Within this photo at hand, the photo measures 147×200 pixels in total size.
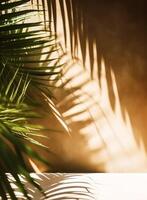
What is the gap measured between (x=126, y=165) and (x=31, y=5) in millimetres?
1413

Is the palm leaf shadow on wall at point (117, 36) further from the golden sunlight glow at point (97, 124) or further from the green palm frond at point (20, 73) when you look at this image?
the green palm frond at point (20, 73)

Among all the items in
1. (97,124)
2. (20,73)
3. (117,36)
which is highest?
(117,36)

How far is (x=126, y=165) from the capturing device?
2.45m

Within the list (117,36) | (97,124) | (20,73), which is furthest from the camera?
(97,124)

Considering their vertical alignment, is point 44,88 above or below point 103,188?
above

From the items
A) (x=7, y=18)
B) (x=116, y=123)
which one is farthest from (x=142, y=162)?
(x=7, y=18)

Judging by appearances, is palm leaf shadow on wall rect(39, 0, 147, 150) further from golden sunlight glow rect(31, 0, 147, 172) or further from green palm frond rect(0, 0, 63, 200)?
green palm frond rect(0, 0, 63, 200)

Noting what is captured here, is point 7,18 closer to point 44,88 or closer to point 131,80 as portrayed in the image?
point 44,88

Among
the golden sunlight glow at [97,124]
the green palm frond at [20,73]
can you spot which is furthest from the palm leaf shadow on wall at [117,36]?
the green palm frond at [20,73]

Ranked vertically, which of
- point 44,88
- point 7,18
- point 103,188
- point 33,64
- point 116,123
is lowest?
point 103,188

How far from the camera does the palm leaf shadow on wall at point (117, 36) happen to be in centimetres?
222

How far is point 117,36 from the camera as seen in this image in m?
2.26

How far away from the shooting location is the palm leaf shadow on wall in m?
2.22

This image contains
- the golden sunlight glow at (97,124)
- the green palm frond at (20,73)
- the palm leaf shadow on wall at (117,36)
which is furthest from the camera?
the golden sunlight glow at (97,124)
